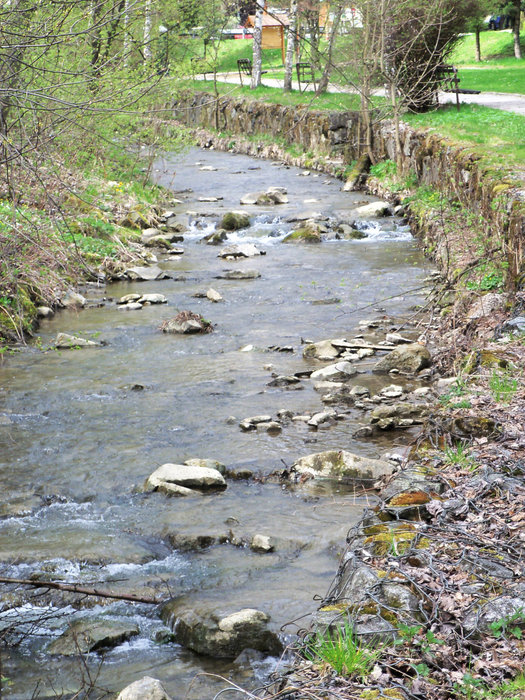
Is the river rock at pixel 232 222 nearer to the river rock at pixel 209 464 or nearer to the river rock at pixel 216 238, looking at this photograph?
the river rock at pixel 216 238

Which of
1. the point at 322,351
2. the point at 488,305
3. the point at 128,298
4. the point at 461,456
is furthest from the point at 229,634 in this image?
the point at 128,298

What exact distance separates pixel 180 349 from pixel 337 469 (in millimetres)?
4292

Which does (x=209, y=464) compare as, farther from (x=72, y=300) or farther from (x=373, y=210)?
(x=373, y=210)

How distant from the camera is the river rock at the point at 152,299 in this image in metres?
12.5

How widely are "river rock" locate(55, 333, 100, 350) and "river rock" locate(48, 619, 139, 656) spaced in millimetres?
6016

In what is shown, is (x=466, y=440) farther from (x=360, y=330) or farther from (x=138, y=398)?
(x=360, y=330)

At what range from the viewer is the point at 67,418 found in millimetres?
8055

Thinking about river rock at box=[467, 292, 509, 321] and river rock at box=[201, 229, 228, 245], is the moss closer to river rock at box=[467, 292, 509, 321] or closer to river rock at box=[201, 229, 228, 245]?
river rock at box=[467, 292, 509, 321]

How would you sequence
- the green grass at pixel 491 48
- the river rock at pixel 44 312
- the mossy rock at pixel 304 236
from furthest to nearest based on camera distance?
1. the green grass at pixel 491 48
2. the mossy rock at pixel 304 236
3. the river rock at pixel 44 312

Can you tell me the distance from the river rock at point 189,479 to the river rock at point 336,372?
2.69m

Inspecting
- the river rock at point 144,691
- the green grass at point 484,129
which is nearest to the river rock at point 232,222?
the green grass at point 484,129

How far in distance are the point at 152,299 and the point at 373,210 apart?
692cm

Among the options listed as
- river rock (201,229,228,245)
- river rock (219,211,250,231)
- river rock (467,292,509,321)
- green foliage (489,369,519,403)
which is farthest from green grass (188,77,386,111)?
green foliage (489,369,519,403)

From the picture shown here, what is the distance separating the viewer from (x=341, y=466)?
6.52 meters
